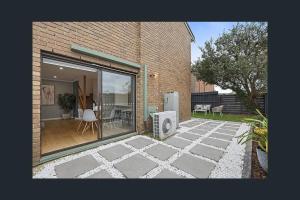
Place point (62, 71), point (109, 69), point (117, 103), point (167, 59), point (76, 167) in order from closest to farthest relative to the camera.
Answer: point (76, 167), point (109, 69), point (117, 103), point (62, 71), point (167, 59)

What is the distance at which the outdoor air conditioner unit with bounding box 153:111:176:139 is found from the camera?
425cm

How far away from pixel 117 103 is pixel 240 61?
668 cm

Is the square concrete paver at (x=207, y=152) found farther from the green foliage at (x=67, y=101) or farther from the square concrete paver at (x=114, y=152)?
the green foliage at (x=67, y=101)

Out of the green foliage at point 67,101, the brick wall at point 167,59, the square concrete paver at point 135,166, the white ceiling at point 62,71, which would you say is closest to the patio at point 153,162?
the square concrete paver at point 135,166

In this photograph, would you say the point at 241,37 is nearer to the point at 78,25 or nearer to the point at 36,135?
the point at 78,25

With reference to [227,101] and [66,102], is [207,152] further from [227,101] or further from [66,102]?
[227,101]

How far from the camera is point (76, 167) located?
2.43 m

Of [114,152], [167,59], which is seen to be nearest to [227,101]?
[167,59]

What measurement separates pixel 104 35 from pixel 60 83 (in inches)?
259

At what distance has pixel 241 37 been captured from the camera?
7.67 m

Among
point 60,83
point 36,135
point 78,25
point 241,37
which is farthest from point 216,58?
point 60,83

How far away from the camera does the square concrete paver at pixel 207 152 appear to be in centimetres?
297

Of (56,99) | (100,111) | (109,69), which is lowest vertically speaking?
(100,111)

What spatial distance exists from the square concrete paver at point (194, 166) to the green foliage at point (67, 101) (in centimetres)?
805
